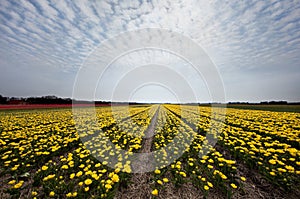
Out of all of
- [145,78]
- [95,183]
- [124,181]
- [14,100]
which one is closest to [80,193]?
[95,183]

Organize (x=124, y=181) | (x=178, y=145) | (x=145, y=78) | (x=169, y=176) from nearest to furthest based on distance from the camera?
(x=124, y=181) → (x=169, y=176) → (x=178, y=145) → (x=145, y=78)

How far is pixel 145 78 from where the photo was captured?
1864cm

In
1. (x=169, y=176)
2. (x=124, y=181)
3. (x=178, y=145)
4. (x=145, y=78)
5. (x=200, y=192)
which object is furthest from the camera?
(x=145, y=78)

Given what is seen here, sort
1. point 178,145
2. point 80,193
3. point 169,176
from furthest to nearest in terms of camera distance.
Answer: point 178,145
point 169,176
point 80,193

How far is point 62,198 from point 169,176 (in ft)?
8.00

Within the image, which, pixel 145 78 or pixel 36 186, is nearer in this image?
pixel 36 186

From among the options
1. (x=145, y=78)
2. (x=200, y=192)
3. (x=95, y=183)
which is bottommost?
(x=200, y=192)

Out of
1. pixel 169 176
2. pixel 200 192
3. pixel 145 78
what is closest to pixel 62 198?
pixel 169 176

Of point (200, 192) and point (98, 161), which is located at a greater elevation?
point (98, 161)

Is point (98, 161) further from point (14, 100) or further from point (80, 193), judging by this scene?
point (14, 100)

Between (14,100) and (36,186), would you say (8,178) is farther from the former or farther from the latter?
(14,100)

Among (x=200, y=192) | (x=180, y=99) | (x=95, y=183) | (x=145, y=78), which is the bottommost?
(x=200, y=192)

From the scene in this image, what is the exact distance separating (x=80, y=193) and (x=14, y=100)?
48.2 meters

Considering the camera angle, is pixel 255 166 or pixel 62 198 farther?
pixel 255 166
